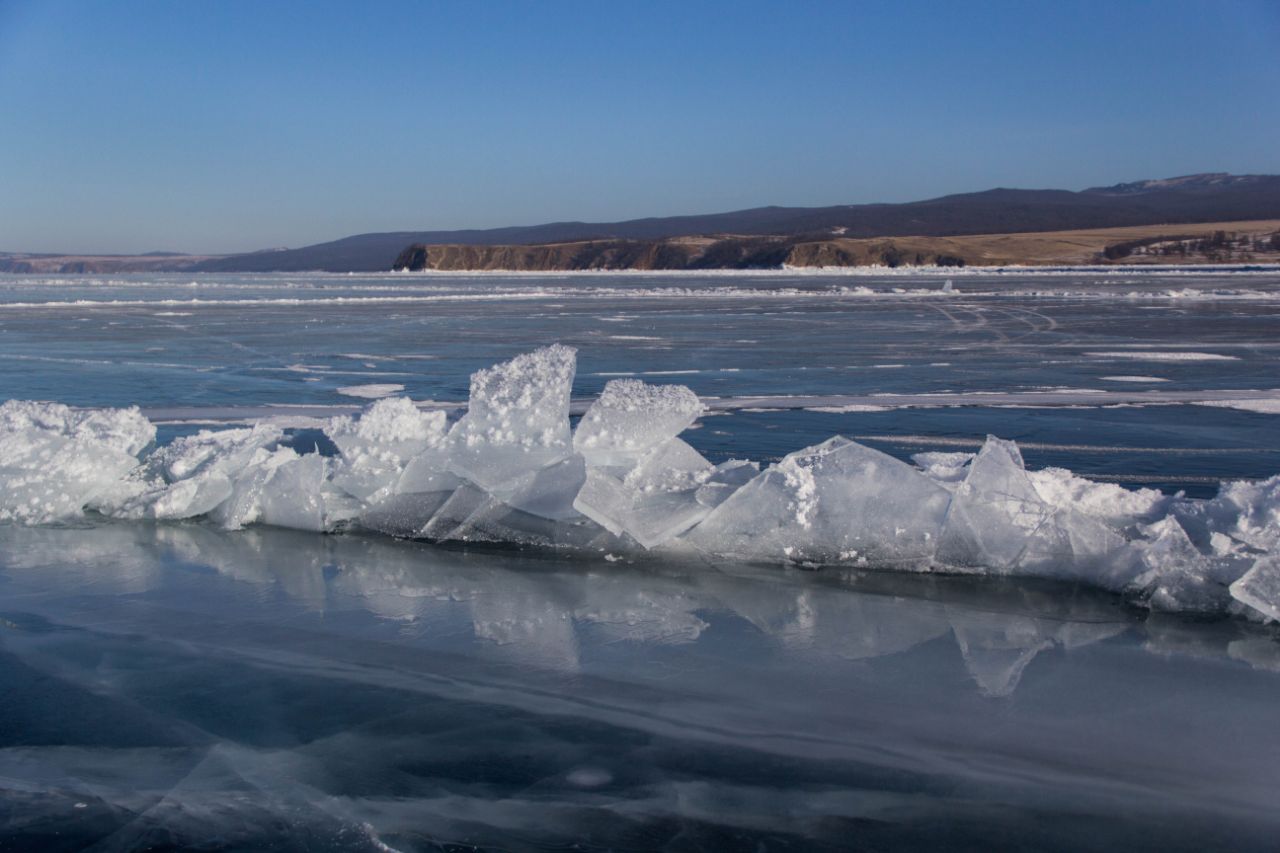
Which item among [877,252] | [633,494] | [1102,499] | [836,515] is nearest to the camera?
[836,515]

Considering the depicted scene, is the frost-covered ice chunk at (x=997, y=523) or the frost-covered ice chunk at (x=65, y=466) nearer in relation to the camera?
the frost-covered ice chunk at (x=997, y=523)

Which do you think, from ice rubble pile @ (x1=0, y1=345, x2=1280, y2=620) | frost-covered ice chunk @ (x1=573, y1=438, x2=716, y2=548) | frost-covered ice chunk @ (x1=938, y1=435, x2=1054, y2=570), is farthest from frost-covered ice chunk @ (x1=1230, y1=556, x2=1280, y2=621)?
frost-covered ice chunk @ (x1=573, y1=438, x2=716, y2=548)

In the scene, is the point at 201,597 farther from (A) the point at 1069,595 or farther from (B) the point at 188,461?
(A) the point at 1069,595

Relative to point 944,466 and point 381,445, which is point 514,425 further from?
point 944,466

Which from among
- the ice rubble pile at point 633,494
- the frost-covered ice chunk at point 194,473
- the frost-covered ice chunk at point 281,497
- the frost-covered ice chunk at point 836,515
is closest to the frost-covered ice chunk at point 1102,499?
the ice rubble pile at point 633,494

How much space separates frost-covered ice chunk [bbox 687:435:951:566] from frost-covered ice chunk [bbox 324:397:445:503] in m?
1.35

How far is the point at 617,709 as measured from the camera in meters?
2.72

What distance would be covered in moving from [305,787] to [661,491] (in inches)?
88.9

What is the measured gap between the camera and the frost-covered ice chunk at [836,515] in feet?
12.9

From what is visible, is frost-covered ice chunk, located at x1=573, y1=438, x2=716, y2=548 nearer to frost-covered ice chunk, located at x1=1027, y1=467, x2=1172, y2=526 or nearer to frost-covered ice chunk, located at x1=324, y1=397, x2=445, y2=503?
frost-covered ice chunk, located at x1=324, y1=397, x2=445, y2=503

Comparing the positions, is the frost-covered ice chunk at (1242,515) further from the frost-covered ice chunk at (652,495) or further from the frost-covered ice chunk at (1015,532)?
the frost-covered ice chunk at (652,495)

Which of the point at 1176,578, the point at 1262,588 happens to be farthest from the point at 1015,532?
the point at 1262,588

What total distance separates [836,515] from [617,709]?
158 cm

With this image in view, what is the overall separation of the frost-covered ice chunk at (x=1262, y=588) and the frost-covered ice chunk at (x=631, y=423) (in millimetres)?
2159
